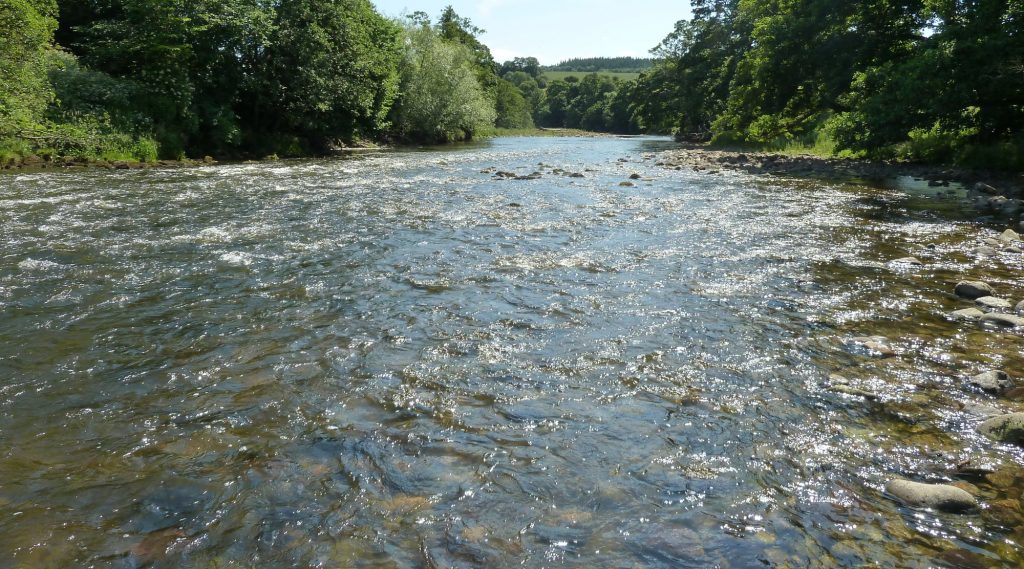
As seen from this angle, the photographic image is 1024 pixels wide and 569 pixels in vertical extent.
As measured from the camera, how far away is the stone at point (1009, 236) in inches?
439

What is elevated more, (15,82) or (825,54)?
(825,54)

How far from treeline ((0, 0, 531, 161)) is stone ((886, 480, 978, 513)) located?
86.5 feet

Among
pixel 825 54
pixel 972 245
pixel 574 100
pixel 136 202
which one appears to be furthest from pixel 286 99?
pixel 574 100

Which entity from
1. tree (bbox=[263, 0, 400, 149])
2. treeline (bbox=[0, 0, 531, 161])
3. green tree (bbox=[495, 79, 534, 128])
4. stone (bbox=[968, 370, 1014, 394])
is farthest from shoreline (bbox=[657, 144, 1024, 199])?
green tree (bbox=[495, 79, 534, 128])

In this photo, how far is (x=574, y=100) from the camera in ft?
568

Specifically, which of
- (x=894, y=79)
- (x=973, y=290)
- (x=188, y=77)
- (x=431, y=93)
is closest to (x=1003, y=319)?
(x=973, y=290)

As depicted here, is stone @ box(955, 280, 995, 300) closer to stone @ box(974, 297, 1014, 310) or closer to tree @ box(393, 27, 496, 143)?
stone @ box(974, 297, 1014, 310)

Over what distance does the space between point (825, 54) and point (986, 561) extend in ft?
100

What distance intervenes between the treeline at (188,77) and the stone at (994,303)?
27011 millimetres

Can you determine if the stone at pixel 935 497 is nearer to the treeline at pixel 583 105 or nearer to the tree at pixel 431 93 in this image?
the tree at pixel 431 93

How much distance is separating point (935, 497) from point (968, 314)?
4.58m

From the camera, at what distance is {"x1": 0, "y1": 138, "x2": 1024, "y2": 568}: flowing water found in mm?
3439

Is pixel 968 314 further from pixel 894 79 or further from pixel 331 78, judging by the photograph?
pixel 331 78

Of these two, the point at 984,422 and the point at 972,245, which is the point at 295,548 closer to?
the point at 984,422
